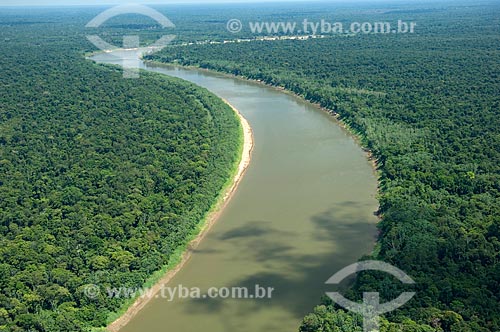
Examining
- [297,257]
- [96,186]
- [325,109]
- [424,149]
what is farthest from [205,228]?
[325,109]

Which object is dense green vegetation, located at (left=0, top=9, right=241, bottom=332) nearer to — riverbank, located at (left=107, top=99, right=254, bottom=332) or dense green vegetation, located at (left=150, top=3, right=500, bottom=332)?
riverbank, located at (left=107, top=99, right=254, bottom=332)

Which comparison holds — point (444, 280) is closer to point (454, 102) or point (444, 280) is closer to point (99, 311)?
point (99, 311)

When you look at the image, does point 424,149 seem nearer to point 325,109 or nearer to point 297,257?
point 297,257

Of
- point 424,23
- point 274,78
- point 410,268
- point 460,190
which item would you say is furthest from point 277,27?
point 410,268

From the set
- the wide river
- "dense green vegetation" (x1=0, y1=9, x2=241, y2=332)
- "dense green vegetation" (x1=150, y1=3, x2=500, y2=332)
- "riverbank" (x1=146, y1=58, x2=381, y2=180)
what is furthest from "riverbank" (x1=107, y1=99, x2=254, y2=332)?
"riverbank" (x1=146, y1=58, x2=381, y2=180)

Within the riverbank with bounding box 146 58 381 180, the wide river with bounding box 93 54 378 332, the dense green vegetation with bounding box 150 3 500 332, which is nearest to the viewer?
the dense green vegetation with bounding box 150 3 500 332

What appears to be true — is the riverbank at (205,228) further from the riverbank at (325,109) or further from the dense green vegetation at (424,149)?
the riverbank at (325,109)
